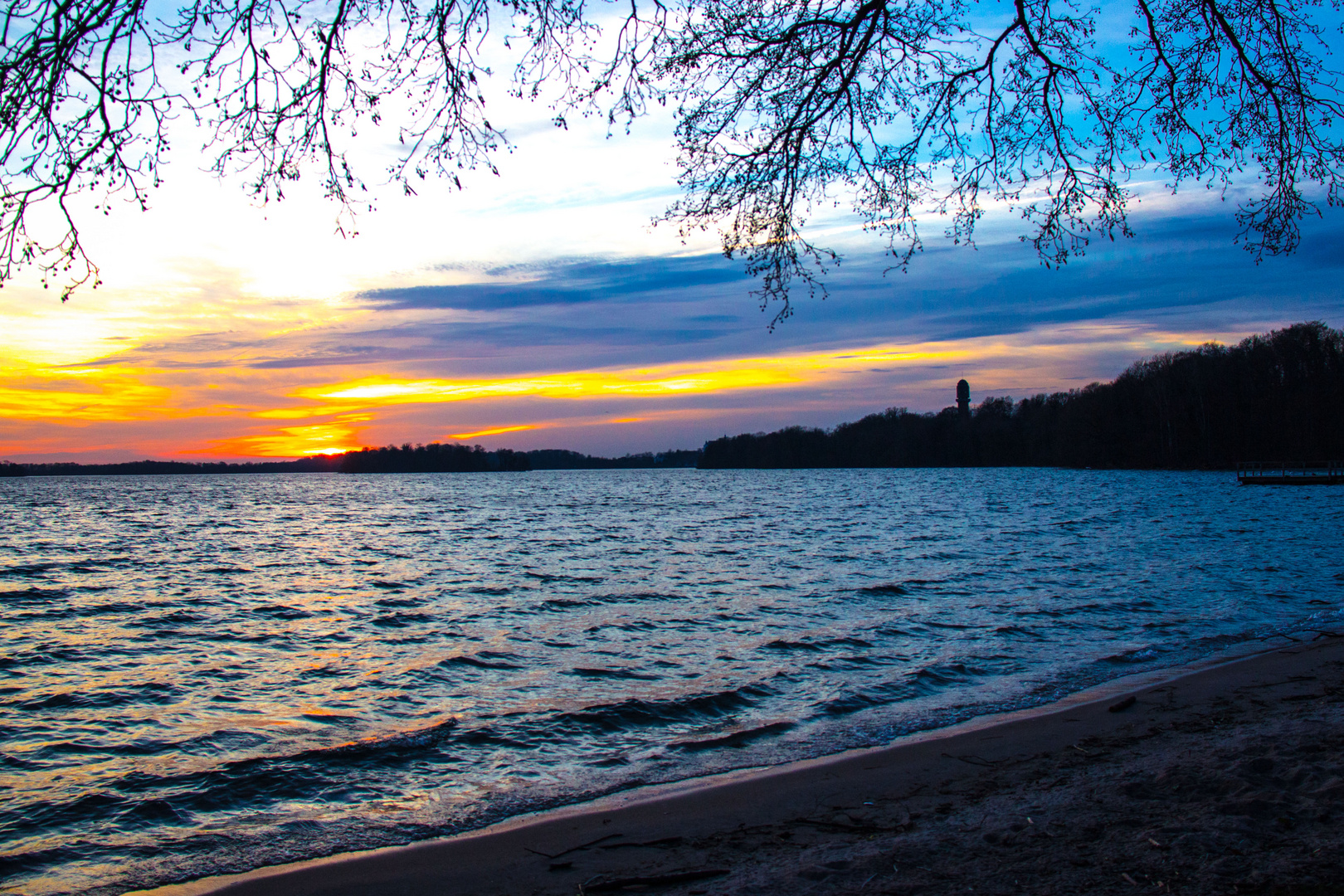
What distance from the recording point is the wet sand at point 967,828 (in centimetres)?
434

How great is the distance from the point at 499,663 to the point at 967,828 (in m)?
9.39

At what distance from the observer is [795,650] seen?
1348 centimetres

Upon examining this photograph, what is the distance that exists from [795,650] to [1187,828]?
8866 mm

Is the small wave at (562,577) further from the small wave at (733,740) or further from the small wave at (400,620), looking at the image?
the small wave at (733,740)

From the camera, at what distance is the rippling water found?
284 inches

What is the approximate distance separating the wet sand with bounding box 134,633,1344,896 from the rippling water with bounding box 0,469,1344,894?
798 millimetres

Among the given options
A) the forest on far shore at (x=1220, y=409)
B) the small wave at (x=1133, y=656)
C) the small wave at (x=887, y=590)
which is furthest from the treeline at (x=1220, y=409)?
the small wave at (x=1133, y=656)

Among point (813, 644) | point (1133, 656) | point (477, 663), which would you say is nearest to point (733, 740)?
point (813, 644)

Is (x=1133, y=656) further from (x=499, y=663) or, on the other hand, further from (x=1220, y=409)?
(x=1220, y=409)

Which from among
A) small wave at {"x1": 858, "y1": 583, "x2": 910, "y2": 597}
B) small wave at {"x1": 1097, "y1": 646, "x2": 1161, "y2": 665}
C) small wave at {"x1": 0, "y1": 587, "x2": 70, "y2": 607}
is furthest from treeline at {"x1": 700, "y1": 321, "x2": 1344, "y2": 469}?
small wave at {"x1": 0, "y1": 587, "x2": 70, "y2": 607}

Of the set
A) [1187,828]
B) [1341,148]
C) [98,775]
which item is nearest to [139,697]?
[98,775]

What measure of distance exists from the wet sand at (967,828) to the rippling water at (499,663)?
80 cm

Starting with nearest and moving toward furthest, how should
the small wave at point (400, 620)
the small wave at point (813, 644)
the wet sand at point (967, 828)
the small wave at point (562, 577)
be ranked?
the wet sand at point (967, 828) < the small wave at point (813, 644) < the small wave at point (400, 620) < the small wave at point (562, 577)

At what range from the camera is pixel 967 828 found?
5.29 m
